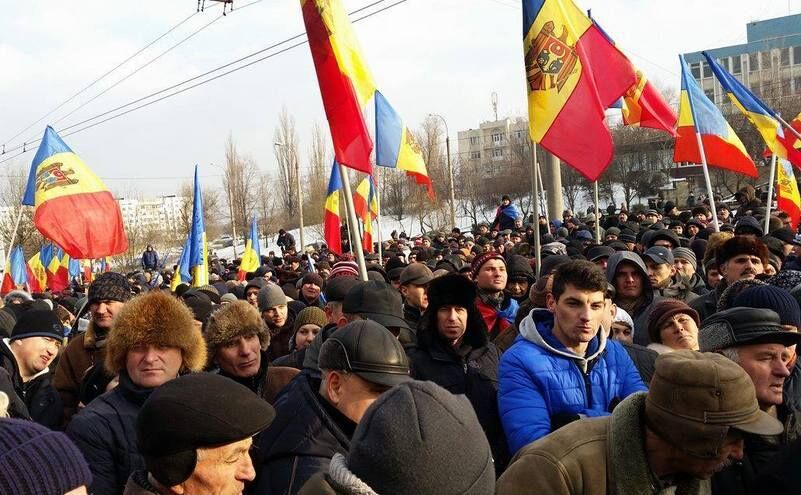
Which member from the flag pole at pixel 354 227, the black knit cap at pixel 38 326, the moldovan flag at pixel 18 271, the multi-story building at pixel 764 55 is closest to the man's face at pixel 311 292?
the flag pole at pixel 354 227

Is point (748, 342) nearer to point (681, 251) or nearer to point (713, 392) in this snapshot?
point (713, 392)

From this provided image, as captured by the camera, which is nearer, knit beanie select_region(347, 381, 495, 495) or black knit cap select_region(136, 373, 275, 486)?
knit beanie select_region(347, 381, 495, 495)

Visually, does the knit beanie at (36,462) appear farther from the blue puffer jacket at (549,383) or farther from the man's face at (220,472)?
the blue puffer jacket at (549,383)

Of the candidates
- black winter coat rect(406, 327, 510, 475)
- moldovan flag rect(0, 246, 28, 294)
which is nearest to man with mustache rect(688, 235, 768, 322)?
black winter coat rect(406, 327, 510, 475)

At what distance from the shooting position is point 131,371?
3664mm

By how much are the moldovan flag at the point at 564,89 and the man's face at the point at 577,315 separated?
10.0ft

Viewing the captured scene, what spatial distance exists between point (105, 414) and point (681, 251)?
580 centimetres

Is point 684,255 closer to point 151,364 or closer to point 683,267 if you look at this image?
point 683,267

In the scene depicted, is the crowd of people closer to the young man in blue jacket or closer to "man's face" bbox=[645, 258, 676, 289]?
the young man in blue jacket

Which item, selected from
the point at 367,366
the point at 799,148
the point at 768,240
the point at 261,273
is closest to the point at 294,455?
the point at 367,366

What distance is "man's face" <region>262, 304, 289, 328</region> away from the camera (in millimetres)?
7180

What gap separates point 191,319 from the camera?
3.94 metres

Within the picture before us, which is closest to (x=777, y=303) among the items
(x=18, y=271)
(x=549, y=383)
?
(x=549, y=383)

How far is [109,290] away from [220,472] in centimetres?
354
